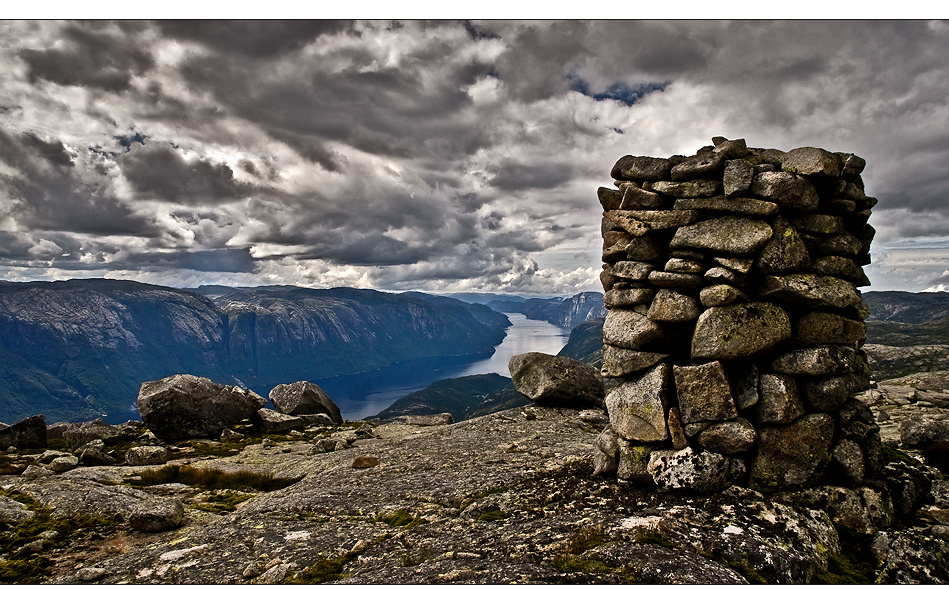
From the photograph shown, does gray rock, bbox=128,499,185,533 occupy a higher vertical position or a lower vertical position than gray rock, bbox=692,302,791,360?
lower

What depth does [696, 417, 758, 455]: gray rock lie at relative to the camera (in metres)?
12.0

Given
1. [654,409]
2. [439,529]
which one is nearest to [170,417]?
[439,529]

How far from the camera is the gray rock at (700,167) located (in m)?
13.1

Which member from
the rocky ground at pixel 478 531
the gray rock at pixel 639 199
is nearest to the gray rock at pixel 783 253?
the gray rock at pixel 639 199

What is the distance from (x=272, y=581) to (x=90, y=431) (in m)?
30.3

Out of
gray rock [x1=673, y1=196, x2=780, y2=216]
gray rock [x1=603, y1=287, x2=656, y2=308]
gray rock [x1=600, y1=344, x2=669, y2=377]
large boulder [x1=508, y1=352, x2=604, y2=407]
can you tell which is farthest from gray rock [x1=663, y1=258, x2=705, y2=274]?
large boulder [x1=508, y1=352, x2=604, y2=407]

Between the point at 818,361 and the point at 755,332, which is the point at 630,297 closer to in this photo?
the point at 755,332

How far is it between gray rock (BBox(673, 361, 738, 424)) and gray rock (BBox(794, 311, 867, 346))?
7.82 ft

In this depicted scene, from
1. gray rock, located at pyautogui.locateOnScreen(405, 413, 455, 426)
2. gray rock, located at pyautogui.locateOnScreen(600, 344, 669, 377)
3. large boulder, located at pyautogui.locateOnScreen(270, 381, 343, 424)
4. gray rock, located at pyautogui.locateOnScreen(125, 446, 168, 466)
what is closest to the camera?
gray rock, located at pyautogui.locateOnScreen(600, 344, 669, 377)

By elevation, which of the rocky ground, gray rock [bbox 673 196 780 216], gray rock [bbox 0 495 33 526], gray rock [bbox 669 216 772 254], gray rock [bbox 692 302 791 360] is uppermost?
gray rock [bbox 673 196 780 216]

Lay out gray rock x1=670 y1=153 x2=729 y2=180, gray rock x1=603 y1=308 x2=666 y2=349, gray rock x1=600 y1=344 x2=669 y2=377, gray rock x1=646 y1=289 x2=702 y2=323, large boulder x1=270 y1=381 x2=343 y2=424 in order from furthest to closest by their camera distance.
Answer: large boulder x1=270 y1=381 x2=343 y2=424 → gray rock x1=600 y1=344 x2=669 y2=377 → gray rock x1=603 y1=308 x2=666 y2=349 → gray rock x1=670 y1=153 x2=729 y2=180 → gray rock x1=646 y1=289 x2=702 y2=323

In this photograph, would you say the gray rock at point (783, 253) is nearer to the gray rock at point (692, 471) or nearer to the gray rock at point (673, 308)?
the gray rock at point (673, 308)

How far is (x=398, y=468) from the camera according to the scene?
18.6 m

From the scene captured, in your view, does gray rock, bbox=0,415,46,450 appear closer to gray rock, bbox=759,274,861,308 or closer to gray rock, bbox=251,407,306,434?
gray rock, bbox=251,407,306,434
